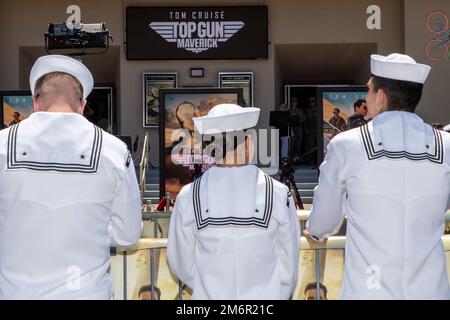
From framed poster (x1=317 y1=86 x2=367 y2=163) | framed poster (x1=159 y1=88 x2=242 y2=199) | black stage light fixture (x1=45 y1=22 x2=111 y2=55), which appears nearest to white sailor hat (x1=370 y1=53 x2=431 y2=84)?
framed poster (x1=159 y1=88 x2=242 y2=199)

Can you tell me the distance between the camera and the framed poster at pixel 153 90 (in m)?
16.5

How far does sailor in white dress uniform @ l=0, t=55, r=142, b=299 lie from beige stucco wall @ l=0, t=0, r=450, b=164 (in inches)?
534

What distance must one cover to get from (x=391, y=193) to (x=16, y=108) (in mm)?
10128

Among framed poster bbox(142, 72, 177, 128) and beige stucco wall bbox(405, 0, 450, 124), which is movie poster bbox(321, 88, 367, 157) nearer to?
beige stucco wall bbox(405, 0, 450, 124)

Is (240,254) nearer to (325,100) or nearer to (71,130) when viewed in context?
(71,130)

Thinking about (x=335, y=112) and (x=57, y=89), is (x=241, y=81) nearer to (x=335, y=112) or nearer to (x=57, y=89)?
(x=335, y=112)

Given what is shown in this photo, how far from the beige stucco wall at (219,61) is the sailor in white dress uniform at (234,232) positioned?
13379 mm

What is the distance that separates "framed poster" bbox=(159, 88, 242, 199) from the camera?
9.53 meters

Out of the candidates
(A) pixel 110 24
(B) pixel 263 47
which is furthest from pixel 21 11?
(B) pixel 263 47

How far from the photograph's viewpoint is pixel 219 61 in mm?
16656

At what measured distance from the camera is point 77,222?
2.76 meters

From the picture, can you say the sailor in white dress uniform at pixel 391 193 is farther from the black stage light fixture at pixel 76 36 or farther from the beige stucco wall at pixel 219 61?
the beige stucco wall at pixel 219 61

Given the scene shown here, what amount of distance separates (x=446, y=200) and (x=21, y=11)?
50.2ft

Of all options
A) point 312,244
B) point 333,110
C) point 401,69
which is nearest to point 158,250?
point 312,244
